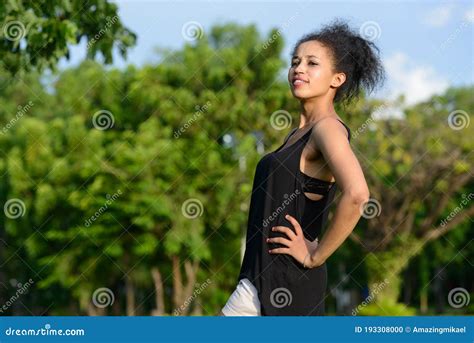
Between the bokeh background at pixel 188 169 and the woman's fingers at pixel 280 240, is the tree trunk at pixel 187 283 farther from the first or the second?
the woman's fingers at pixel 280 240

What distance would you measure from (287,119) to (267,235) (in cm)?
2288

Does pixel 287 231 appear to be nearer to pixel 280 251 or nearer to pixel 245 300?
pixel 280 251

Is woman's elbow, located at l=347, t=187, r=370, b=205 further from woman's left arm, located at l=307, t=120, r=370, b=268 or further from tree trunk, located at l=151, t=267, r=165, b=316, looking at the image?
tree trunk, located at l=151, t=267, r=165, b=316

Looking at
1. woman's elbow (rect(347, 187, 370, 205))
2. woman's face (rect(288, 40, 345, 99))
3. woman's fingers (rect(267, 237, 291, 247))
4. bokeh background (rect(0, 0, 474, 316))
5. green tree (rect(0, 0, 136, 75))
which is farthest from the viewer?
bokeh background (rect(0, 0, 474, 316))

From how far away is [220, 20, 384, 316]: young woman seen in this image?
3129mm

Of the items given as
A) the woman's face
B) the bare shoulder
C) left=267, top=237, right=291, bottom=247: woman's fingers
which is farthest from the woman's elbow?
the woman's face

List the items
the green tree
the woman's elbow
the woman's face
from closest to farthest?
the woman's elbow
the woman's face
the green tree

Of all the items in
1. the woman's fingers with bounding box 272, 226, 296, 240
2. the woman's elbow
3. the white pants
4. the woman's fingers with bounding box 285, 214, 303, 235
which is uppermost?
the woman's elbow

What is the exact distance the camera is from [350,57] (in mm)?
3486

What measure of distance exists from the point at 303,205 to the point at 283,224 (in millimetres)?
100

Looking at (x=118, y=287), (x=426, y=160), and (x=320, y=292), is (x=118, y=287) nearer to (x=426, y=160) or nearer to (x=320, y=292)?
(x=426, y=160)

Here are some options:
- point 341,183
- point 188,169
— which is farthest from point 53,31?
point 188,169

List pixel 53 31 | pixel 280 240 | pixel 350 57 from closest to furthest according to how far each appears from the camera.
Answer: pixel 280 240, pixel 350 57, pixel 53 31

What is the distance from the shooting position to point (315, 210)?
327 centimetres
